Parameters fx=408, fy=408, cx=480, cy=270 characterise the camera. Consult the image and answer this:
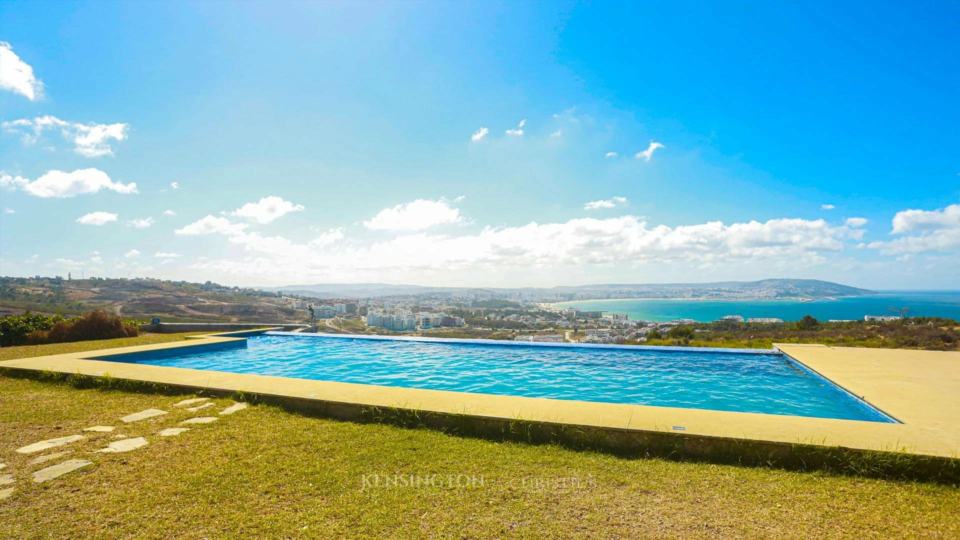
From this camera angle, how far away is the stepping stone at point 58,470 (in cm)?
316

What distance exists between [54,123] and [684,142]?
1999 centimetres

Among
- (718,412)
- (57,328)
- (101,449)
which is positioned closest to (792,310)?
(718,412)

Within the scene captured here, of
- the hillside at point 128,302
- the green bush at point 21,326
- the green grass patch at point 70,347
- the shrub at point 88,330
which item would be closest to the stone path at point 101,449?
the green grass patch at point 70,347

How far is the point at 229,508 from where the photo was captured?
2.74 meters

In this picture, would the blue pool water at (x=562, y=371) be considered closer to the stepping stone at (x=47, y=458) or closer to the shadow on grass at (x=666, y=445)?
the shadow on grass at (x=666, y=445)

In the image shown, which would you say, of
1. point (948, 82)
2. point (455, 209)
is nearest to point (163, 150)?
point (455, 209)

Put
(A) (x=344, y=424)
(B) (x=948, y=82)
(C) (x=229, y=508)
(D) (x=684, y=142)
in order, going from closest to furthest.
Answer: (C) (x=229, y=508), (A) (x=344, y=424), (B) (x=948, y=82), (D) (x=684, y=142)

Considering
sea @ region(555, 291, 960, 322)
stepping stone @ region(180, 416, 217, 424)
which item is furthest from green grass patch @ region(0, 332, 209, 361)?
sea @ region(555, 291, 960, 322)

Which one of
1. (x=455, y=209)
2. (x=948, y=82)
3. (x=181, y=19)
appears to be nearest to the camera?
(x=181, y=19)

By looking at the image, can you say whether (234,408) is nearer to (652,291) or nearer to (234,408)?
(234,408)

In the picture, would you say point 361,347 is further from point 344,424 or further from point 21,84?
point 21,84

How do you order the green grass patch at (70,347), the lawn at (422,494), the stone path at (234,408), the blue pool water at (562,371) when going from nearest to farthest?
Result: the lawn at (422,494), the stone path at (234,408), the blue pool water at (562,371), the green grass patch at (70,347)

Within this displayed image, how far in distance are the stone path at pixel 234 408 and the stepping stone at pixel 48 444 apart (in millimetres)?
1224

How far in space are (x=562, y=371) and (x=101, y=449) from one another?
297 inches
